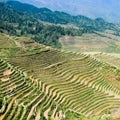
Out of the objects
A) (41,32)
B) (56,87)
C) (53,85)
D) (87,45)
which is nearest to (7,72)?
(53,85)

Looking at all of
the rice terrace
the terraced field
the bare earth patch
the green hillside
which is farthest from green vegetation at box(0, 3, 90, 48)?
the bare earth patch

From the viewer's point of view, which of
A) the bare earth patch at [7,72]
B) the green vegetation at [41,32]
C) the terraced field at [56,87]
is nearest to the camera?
the terraced field at [56,87]

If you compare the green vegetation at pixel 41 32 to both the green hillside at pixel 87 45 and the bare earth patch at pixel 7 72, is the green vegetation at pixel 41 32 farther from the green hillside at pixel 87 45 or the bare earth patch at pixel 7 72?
the bare earth patch at pixel 7 72

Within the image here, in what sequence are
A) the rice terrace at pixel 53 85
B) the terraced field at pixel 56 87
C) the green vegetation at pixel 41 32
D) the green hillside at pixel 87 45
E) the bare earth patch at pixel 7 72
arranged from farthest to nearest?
1. the green vegetation at pixel 41 32
2. the green hillside at pixel 87 45
3. the bare earth patch at pixel 7 72
4. the rice terrace at pixel 53 85
5. the terraced field at pixel 56 87

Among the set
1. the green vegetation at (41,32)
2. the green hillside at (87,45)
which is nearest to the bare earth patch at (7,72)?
the green hillside at (87,45)

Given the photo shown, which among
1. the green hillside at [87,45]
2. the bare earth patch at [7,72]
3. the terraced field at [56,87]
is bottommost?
the green hillside at [87,45]

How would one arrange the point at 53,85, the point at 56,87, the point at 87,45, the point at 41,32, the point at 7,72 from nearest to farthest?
1. the point at 7,72
2. the point at 56,87
3. the point at 53,85
4. the point at 87,45
5. the point at 41,32

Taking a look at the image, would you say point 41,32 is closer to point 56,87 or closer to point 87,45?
point 87,45

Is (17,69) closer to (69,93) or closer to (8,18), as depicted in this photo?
(69,93)
